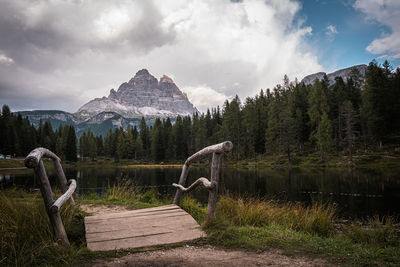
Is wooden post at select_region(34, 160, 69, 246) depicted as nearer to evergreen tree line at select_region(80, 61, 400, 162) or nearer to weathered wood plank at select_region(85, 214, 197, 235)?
weathered wood plank at select_region(85, 214, 197, 235)

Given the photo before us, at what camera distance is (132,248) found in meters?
3.87

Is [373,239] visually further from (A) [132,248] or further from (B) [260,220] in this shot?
(A) [132,248]

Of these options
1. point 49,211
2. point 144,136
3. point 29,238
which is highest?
A: point 144,136

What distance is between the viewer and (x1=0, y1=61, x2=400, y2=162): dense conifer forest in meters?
46.9

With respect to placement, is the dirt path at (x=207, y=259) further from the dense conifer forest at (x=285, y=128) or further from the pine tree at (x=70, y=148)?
the pine tree at (x=70, y=148)

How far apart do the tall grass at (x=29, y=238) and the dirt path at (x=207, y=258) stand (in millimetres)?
636

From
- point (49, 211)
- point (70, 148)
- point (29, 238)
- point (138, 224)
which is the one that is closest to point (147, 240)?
point (138, 224)

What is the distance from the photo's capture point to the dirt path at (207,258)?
3.34m

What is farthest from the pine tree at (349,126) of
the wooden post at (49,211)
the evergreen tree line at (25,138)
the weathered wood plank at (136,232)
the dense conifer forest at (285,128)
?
the evergreen tree line at (25,138)

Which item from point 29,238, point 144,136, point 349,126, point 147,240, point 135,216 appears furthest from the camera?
point 144,136

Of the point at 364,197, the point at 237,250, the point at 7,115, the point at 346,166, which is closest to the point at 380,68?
the point at 346,166

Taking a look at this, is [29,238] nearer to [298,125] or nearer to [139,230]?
[139,230]

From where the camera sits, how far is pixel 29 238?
11.8ft

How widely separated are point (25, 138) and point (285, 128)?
76.6 m
